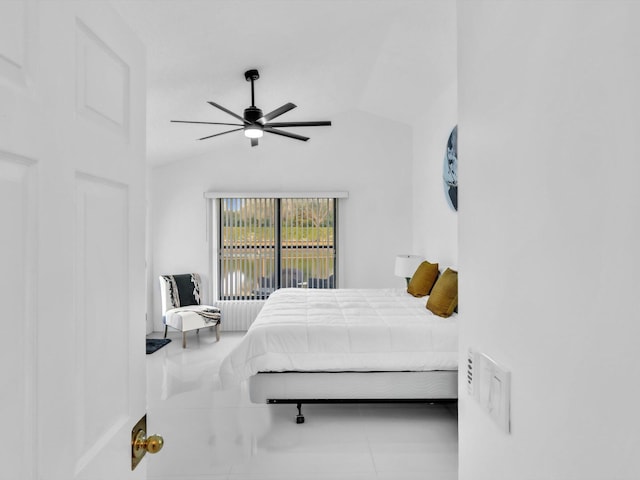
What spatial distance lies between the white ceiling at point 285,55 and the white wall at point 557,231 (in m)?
2.03

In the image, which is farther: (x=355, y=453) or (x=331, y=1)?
(x=331, y=1)

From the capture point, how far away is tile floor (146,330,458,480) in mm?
2229

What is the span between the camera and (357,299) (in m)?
3.92

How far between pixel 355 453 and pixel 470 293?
1.86 meters

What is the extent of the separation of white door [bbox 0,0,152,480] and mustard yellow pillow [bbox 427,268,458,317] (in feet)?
8.27

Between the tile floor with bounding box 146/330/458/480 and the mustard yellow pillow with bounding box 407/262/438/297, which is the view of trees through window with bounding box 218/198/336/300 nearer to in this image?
the mustard yellow pillow with bounding box 407/262/438/297

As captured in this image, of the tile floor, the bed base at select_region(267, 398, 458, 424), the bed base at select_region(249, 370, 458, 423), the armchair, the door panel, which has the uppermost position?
the door panel

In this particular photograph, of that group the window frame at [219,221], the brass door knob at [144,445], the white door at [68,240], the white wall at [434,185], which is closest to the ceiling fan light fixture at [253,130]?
the white wall at [434,185]

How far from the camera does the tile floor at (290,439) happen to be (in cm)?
223

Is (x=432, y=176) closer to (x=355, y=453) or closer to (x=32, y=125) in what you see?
(x=355, y=453)

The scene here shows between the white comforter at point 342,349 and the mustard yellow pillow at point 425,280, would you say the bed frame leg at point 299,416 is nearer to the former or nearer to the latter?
the white comforter at point 342,349

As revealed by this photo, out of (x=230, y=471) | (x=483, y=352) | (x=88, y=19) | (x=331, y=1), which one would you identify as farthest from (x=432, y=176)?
(x=88, y=19)

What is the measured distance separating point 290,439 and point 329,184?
3.63 meters

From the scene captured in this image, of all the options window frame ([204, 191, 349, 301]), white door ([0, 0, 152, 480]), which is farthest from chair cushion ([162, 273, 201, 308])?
white door ([0, 0, 152, 480])
